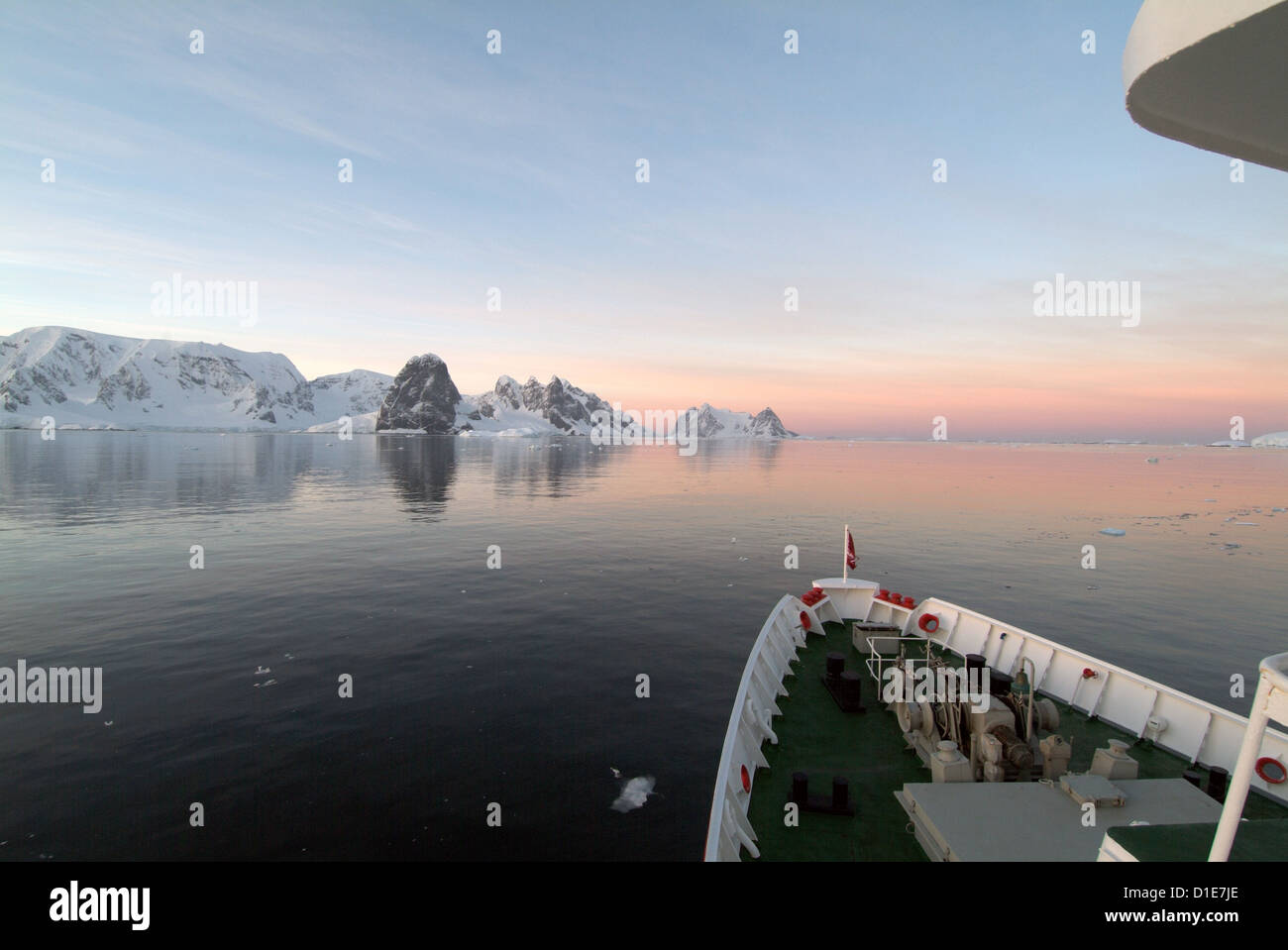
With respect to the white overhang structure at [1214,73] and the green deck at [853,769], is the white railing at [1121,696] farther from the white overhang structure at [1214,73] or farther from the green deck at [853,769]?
the white overhang structure at [1214,73]

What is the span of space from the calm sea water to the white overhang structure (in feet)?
53.4

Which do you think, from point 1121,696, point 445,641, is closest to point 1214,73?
point 1121,696

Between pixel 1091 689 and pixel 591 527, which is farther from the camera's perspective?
pixel 591 527

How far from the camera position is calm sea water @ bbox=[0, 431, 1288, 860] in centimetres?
1542

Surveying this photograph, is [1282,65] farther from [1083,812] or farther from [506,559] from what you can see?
[506,559]

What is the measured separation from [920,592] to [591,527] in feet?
102

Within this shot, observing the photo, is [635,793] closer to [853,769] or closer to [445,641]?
[853,769]

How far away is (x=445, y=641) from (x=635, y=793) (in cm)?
1416

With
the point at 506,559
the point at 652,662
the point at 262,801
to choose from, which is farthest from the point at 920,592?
the point at 262,801

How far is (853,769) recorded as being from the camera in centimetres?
1253

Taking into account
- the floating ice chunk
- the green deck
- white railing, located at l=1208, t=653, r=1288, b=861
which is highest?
white railing, located at l=1208, t=653, r=1288, b=861

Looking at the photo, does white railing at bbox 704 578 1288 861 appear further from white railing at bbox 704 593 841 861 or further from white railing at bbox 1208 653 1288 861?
white railing at bbox 1208 653 1288 861

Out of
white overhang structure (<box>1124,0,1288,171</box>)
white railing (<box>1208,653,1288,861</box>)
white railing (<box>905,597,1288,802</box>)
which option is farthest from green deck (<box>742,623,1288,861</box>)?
white overhang structure (<box>1124,0,1288,171</box>)

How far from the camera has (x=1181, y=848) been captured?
658 cm
